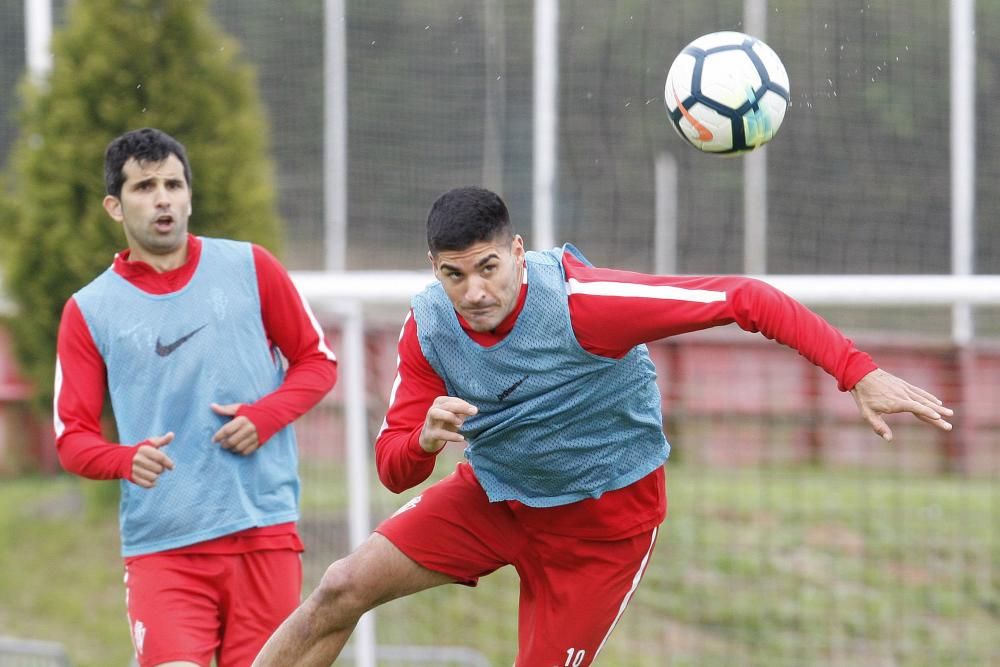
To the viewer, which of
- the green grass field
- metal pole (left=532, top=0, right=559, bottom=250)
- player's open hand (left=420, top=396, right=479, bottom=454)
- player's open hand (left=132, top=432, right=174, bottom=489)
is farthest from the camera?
metal pole (left=532, top=0, right=559, bottom=250)

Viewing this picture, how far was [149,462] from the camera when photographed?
15.8 ft

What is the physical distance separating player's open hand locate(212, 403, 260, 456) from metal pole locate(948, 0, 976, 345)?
23.8 feet

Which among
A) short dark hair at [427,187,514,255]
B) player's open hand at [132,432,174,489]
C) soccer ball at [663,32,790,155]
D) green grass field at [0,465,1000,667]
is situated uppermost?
soccer ball at [663,32,790,155]

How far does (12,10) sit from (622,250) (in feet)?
18.6

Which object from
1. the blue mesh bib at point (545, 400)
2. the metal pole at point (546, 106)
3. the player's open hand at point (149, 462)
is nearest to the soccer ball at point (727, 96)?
the blue mesh bib at point (545, 400)

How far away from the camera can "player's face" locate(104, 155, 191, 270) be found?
509cm

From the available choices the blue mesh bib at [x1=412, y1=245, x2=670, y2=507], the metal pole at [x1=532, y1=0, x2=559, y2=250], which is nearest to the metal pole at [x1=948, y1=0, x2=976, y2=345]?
the metal pole at [x1=532, y1=0, x2=559, y2=250]

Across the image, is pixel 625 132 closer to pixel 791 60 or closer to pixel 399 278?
pixel 791 60

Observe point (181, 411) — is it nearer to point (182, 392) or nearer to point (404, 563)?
point (182, 392)

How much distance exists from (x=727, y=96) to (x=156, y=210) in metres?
2.03

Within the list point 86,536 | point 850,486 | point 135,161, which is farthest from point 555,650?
point 86,536

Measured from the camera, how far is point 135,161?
16.9 feet

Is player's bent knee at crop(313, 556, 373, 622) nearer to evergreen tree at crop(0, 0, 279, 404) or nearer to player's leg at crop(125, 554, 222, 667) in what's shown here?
player's leg at crop(125, 554, 222, 667)

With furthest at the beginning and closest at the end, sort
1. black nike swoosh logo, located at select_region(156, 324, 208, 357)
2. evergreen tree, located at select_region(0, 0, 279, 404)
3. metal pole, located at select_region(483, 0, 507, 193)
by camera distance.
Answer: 1. metal pole, located at select_region(483, 0, 507, 193)
2. evergreen tree, located at select_region(0, 0, 279, 404)
3. black nike swoosh logo, located at select_region(156, 324, 208, 357)
